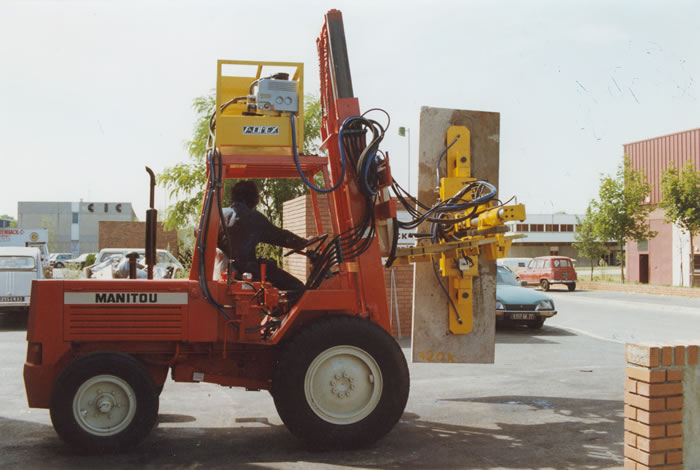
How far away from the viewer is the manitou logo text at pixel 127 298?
618 centimetres

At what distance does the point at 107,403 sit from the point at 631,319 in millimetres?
16465

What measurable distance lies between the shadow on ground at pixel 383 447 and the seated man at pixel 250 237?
1.46m

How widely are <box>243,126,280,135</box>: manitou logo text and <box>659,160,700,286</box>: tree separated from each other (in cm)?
3132

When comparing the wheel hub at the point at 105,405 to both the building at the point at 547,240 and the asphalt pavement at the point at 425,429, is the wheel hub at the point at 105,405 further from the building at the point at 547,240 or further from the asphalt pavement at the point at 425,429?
the building at the point at 547,240

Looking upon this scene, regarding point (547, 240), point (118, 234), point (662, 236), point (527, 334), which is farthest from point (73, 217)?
point (527, 334)

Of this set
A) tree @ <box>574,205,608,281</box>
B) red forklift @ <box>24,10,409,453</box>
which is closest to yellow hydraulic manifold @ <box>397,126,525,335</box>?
red forklift @ <box>24,10,409,453</box>

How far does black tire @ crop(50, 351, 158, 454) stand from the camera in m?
5.91

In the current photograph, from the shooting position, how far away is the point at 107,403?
5.95 meters

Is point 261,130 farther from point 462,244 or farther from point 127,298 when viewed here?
point 462,244

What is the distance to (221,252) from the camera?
6.73m

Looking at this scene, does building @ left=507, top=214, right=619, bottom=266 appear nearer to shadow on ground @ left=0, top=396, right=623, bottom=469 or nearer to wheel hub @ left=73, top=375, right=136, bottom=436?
shadow on ground @ left=0, top=396, right=623, bottom=469

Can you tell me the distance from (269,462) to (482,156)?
3.98m

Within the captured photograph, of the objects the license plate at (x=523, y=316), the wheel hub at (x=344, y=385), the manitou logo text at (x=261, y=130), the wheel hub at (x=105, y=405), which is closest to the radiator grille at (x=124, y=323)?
the wheel hub at (x=105, y=405)

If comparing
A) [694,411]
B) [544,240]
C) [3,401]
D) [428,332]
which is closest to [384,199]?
[428,332]
